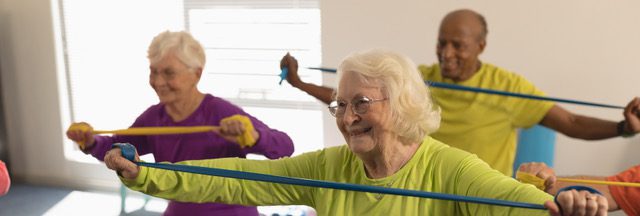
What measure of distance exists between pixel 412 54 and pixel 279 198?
2.56 metres

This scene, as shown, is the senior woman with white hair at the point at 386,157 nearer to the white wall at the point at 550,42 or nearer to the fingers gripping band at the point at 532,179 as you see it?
the fingers gripping band at the point at 532,179

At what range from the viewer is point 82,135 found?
293 cm

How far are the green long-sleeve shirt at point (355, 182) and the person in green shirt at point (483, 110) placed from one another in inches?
46.9

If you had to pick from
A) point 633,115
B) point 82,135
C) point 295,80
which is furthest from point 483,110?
point 82,135

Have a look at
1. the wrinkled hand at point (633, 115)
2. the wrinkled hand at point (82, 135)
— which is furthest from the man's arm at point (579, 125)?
the wrinkled hand at point (82, 135)

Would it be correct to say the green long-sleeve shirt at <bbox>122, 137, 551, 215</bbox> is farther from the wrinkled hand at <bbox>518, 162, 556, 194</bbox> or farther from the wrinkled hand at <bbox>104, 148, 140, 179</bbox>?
the wrinkled hand at <bbox>518, 162, 556, 194</bbox>

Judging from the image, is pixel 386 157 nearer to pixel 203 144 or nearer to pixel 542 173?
pixel 542 173

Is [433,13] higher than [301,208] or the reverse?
higher

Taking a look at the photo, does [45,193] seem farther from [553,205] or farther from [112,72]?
[553,205]

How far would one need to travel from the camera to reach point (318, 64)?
496 centimetres

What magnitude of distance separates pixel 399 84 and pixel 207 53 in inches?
142

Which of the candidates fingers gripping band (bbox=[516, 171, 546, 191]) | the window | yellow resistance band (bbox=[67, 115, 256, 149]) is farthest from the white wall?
fingers gripping band (bbox=[516, 171, 546, 191])

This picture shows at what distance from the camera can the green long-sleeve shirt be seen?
1.74 meters

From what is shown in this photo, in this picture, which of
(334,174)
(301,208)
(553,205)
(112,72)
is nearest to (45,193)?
(112,72)
